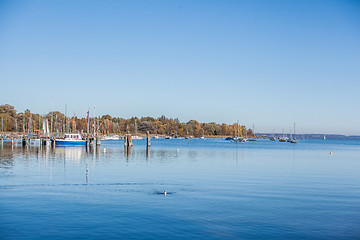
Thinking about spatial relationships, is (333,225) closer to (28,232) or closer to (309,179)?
(28,232)

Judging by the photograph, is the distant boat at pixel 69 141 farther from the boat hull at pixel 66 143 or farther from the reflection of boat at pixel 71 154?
the reflection of boat at pixel 71 154

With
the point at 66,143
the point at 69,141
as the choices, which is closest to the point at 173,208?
the point at 69,141

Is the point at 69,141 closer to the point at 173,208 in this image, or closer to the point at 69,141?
the point at 69,141

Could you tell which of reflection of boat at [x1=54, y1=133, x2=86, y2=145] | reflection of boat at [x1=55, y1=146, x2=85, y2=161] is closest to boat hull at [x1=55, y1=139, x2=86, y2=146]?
reflection of boat at [x1=54, y1=133, x2=86, y2=145]

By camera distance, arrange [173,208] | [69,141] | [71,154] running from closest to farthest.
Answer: [173,208]
[71,154]
[69,141]

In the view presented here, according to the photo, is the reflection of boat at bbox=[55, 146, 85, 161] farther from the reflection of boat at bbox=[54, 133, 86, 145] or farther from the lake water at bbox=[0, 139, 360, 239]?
the lake water at bbox=[0, 139, 360, 239]

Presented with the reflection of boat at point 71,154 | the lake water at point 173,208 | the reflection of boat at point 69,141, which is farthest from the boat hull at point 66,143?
the lake water at point 173,208

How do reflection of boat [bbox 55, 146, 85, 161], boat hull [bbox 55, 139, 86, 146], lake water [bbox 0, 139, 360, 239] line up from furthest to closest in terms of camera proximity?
Answer: boat hull [bbox 55, 139, 86, 146] → reflection of boat [bbox 55, 146, 85, 161] → lake water [bbox 0, 139, 360, 239]

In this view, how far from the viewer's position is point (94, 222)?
865 inches

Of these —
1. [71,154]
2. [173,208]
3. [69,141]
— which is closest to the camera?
[173,208]

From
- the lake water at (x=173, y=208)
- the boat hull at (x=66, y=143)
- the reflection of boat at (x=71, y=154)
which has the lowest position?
the lake water at (x=173, y=208)

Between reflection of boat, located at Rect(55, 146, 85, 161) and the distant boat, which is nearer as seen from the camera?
reflection of boat, located at Rect(55, 146, 85, 161)

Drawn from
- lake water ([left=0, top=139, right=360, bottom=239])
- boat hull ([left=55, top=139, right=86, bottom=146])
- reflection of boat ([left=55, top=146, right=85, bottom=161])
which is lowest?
lake water ([left=0, top=139, right=360, bottom=239])

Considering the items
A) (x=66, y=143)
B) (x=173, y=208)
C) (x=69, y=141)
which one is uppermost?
(x=69, y=141)
